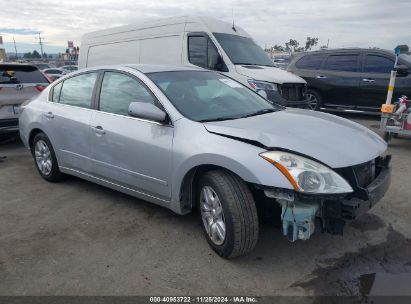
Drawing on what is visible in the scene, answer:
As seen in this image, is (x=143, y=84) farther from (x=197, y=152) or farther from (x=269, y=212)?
(x=269, y=212)

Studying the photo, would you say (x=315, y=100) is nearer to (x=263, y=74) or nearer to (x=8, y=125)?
(x=263, y=74)

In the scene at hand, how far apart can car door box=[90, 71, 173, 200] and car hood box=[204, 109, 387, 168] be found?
54 cm

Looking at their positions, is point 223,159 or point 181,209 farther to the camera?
point 181,209

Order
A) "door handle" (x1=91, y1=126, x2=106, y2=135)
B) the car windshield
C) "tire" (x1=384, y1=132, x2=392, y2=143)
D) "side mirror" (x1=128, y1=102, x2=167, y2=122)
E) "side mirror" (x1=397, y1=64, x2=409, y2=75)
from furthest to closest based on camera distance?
"side mirror" (x1=397, y1=64, x2=409, y2=75)
"tire" (x1=384, y1=132, x2=392, y2=143)
"door handle" (x1=91, y1=126, x2=106, y2=135)
the car windshield
"side mirror" (x1=128, y1=102, x2=167, y2=122)

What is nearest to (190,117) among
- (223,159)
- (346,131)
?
(223,159)

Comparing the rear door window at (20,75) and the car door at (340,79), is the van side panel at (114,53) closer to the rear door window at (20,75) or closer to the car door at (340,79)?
the rear door window at (20,75)

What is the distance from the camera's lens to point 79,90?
14.8 feet

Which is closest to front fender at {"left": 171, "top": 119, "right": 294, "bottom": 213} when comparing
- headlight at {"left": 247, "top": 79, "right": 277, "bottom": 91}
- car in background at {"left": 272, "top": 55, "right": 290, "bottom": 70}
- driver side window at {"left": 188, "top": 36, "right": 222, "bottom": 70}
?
headlight at {"left": 247, "top": 79, "right": 277, "bottom": 91}

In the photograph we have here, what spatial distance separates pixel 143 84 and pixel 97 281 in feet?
6.10

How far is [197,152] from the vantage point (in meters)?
3.11

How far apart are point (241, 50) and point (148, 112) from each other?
5.48m

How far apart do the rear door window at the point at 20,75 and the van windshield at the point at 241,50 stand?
363 cm

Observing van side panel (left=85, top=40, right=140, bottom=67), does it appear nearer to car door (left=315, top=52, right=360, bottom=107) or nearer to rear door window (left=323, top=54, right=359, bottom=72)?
car door (left=315, top=52, right=360, bottom=107)

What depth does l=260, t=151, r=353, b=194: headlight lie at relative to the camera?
2.68 m
